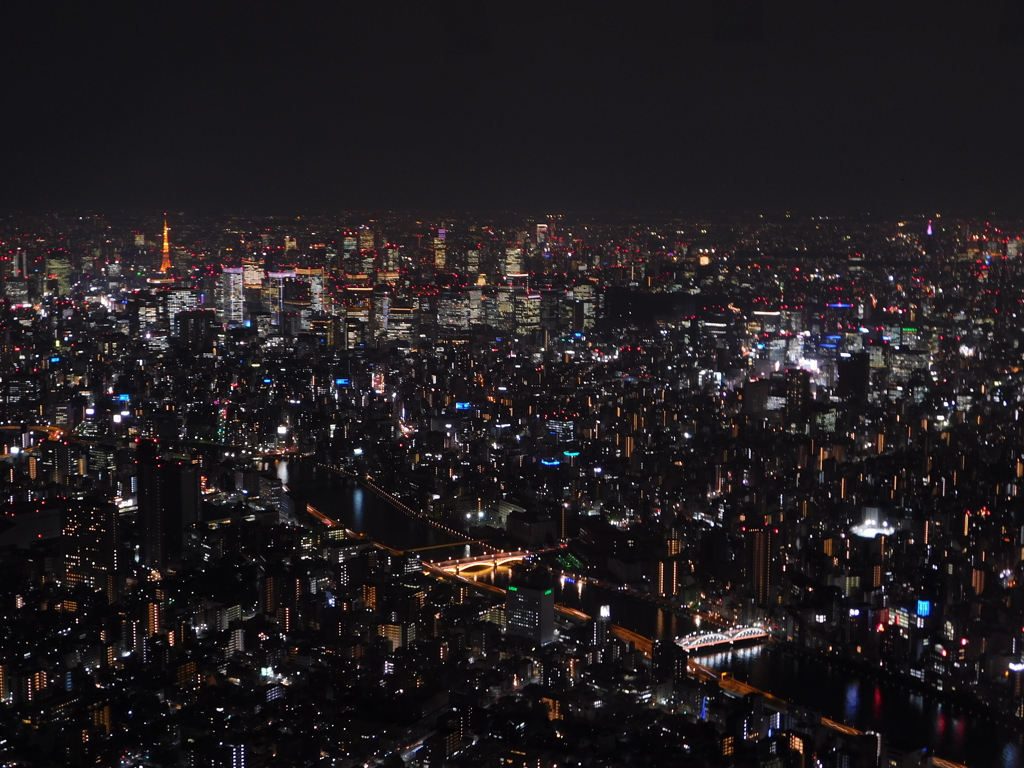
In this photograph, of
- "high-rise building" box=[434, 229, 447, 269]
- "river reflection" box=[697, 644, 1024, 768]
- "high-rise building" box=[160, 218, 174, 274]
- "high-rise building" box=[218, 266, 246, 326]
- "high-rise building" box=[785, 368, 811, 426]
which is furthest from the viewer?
"high-rise building" box=[218, 266, 246, 326]

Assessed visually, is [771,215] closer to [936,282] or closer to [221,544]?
[936,282]

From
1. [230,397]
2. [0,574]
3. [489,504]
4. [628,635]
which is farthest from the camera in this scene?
[230,397]

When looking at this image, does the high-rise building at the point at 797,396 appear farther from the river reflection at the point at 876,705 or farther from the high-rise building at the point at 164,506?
the high-rise building at the point at 164,506

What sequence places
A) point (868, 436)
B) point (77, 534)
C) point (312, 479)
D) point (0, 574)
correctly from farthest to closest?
point (312, 479) → point (868, 436) → point (77, 534) → point (0, 574)

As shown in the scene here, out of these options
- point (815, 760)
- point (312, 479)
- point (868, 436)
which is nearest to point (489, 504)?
point (312, 479)

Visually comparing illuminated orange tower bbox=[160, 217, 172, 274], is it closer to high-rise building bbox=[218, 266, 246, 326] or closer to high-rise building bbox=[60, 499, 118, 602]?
high-rise building bbox=[218, 266, 246, 326]

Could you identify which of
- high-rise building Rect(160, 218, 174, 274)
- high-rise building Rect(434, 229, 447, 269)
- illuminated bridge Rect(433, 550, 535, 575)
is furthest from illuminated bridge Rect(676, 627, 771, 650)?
high-rise building Rect(160, 218, 174, 274)

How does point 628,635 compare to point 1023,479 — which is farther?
point 1023,479
